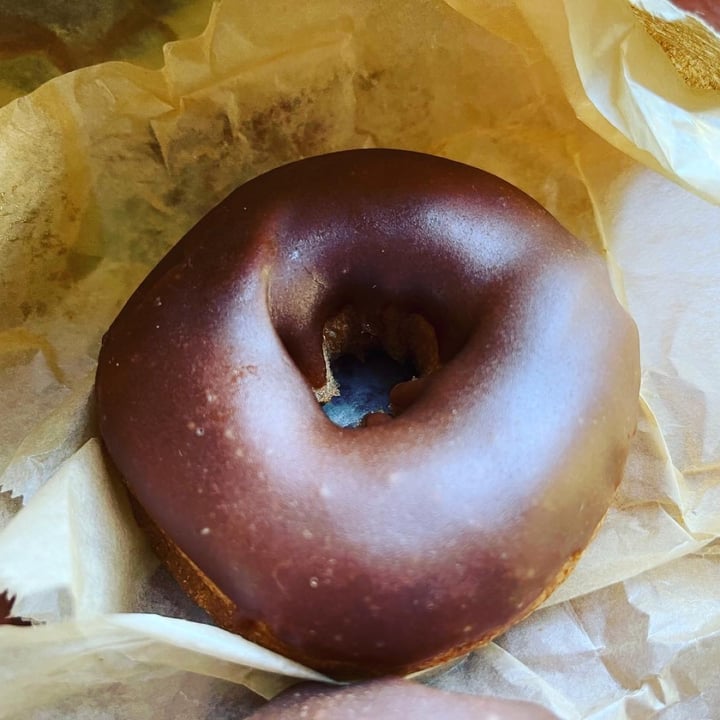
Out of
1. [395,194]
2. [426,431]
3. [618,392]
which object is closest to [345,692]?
[426,431]

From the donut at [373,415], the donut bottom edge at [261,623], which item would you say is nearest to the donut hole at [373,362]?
the donut at [373,415]

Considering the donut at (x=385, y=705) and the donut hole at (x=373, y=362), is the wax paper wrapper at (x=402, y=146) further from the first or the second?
the donut hole at (x=373, y=362)

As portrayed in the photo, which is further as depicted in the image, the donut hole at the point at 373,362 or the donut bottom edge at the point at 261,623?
the donut hole at the point at 373,362

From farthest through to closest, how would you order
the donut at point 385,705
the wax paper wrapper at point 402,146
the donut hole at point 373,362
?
the donut hole at point 373,362 → the wax paper wrapper at point 402,146 → the donut at point 385,705

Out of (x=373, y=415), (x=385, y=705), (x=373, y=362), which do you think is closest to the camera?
(x=385, y=705)

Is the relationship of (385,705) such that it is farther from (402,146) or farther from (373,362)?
(402,146)

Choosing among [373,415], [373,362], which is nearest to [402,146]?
[373,362]
